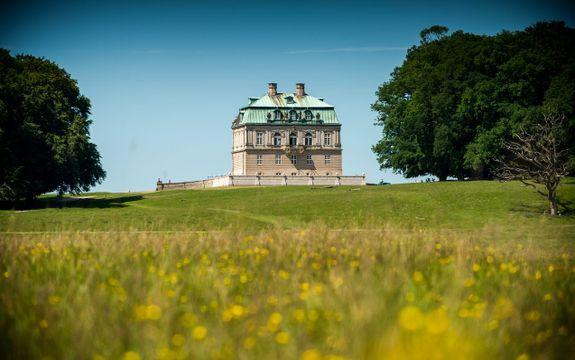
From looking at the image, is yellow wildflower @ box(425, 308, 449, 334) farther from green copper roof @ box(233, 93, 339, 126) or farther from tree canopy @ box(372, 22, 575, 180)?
green copper roof @ box(233, 93, 339, 126)

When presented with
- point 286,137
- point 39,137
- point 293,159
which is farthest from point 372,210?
point 286,137

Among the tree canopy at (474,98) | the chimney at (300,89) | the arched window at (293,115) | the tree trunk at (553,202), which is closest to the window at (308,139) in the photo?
the arched window at (293,115)

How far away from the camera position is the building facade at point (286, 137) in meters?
105

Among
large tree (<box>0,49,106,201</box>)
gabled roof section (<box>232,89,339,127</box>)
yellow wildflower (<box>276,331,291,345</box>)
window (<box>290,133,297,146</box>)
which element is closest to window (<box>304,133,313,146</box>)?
window (<box>290,133,297,146</box>)

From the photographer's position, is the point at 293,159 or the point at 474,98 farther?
the point at 293,159

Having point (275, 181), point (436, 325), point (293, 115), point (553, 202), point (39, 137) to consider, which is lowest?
point (436, 325)

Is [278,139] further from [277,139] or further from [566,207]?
[566,207]

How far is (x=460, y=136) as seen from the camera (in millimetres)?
63562

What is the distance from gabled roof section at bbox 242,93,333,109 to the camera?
107812 mm

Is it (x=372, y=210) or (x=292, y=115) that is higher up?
(x=292, y=115)

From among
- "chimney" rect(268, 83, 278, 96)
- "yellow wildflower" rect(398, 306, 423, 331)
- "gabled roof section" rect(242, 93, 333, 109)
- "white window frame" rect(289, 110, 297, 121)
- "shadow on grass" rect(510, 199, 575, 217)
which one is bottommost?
"yellow wildflower" rect(398, 306, 423, 331)

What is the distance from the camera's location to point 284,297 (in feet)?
33.3

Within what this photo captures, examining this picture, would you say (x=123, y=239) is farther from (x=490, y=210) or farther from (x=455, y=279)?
(x=490, y=210)

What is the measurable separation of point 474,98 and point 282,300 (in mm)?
54378
